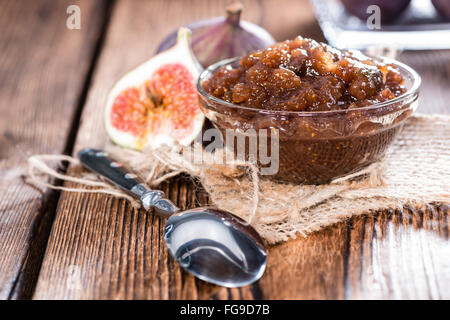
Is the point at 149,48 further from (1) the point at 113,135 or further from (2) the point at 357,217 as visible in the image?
(2) the point at 357,217

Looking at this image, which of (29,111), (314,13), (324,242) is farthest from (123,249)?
(314,13)

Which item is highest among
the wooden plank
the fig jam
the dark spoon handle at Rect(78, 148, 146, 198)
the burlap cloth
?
the fig jam

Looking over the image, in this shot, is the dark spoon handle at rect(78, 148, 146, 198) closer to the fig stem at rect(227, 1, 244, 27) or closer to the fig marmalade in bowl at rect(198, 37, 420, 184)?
the fig marmalade in bowl at rect(198, 37, 420, 184)

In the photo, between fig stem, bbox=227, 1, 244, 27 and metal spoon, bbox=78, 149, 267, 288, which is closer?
metal spoon, bbox=78, 149, 267, 288

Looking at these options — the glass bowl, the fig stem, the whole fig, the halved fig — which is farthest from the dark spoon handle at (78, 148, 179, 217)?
the fig stem

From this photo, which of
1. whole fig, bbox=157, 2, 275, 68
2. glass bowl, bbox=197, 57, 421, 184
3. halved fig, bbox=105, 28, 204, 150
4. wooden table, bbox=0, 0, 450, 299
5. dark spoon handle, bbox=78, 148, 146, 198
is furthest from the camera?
whole fig, bbox=157, 2, 275, 68

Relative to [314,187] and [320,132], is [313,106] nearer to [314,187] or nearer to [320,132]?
[320,132]
